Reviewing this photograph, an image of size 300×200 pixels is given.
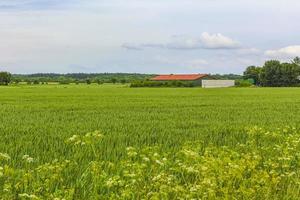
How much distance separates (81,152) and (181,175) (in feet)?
9.50

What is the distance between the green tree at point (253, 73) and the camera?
534 ft

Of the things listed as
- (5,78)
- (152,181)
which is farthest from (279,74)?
(152,181)

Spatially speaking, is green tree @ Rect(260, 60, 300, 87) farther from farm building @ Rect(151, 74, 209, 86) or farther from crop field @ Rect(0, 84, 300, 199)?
crop field @ Rect(0, 84, 300, 199)

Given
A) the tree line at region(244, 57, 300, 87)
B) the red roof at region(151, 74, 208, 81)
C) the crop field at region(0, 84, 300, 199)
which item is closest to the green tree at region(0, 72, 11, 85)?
the red roof at region(151, 74, 208, 81)

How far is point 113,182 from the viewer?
17.7ft

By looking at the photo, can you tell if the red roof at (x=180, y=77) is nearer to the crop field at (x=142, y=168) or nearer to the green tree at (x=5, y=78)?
the green tree at (x=5, y=78)

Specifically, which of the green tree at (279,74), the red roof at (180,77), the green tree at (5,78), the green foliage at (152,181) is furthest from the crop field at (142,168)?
the red roof at (180,77)

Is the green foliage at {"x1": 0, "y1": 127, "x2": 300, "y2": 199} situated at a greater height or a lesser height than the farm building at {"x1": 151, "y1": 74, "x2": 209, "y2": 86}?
greater

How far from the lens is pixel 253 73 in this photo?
16788 centimetres

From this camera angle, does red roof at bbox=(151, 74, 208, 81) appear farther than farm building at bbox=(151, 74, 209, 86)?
Yes

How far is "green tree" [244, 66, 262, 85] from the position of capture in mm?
162625

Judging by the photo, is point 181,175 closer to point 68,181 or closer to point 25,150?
point 68,181

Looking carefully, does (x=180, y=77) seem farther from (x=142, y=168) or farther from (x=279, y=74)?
(x=142, y=168)

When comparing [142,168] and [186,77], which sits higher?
[142,168]
